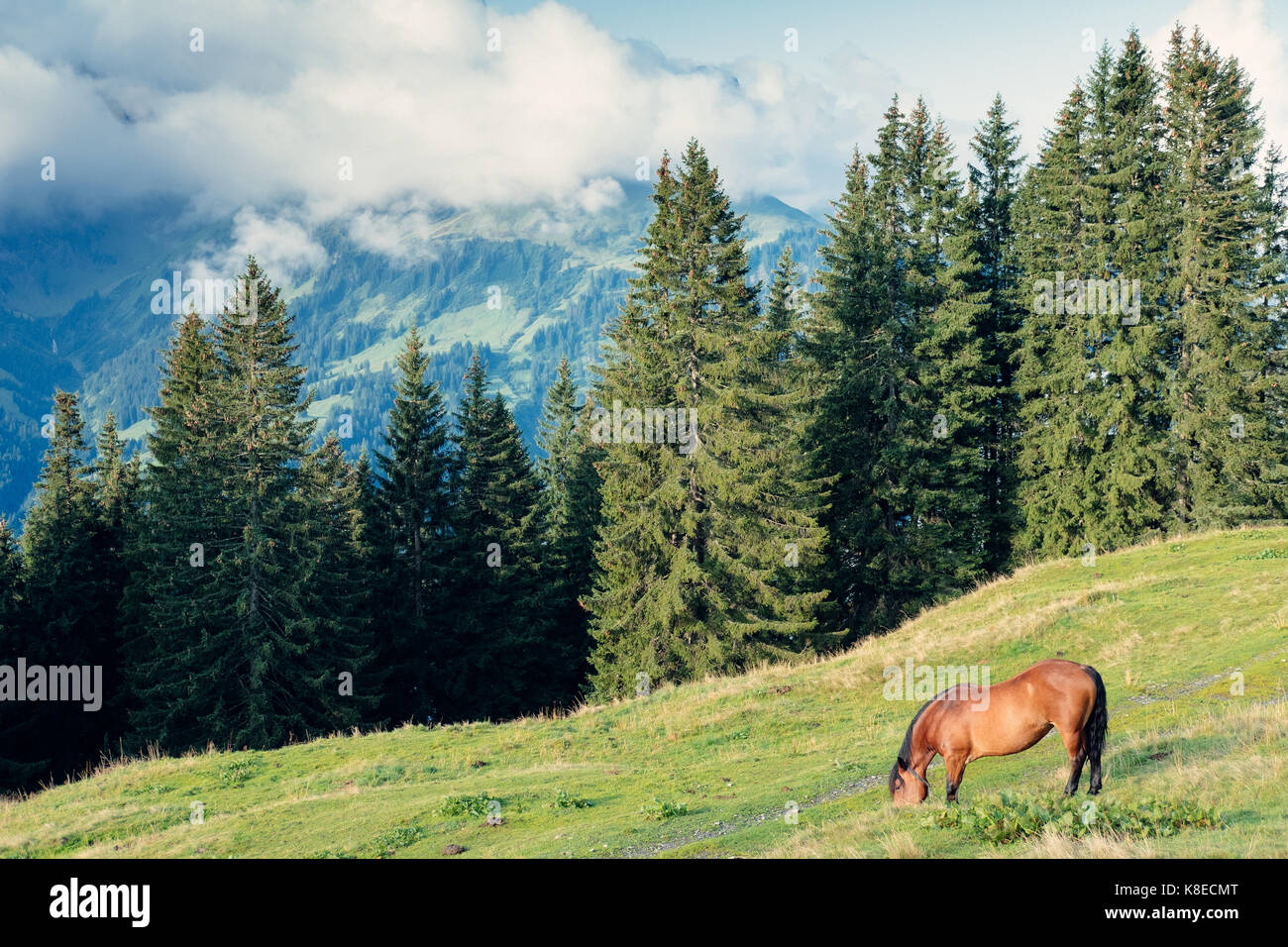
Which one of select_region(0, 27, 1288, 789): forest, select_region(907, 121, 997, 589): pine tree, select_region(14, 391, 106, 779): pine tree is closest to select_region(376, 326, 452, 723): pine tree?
select_region(0, 27, 1288, 789): forest

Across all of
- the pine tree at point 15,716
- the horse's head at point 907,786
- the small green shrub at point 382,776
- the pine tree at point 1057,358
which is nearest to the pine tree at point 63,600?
the pine tree at point 15,716

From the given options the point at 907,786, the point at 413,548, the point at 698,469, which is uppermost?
the point at 698,469

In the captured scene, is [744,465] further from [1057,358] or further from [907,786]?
[907,786]

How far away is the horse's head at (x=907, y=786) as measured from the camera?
11.3 m

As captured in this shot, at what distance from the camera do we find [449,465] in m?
52.0

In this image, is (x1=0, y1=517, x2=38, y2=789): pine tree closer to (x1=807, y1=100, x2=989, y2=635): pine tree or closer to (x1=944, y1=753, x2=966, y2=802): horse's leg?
(x1=807, y1=100, x2=989, y2=635): pine tree

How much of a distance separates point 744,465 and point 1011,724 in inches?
1078

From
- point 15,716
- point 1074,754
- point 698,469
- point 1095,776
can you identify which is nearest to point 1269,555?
point 1095,776

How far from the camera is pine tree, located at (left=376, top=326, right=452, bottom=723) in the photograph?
163ft

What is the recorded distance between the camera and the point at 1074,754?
10680mm

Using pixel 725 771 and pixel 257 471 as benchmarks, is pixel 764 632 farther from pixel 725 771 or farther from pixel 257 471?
pixel 257 471

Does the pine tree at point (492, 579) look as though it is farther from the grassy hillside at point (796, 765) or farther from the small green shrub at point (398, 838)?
the small green shrub at point (398, 838)

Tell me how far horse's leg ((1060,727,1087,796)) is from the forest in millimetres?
27267
